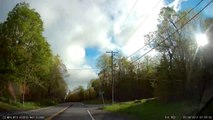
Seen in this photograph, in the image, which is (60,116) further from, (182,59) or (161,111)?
(182,59)

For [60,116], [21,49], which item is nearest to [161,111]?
[60,116]

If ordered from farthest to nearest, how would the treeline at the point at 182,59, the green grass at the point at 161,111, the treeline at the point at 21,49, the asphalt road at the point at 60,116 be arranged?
the treeline at the point at 21,49, the treeline at the point at 182,59, the green grass at the point at 161,111, the asphalt road at the point at 60,116

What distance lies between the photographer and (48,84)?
89750 mm

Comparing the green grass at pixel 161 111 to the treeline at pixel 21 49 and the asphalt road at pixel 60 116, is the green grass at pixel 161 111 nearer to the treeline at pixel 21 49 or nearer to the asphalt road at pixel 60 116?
the asphalt road at pixel 60 116

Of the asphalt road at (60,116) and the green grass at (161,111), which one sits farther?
the green grass at (161,111)

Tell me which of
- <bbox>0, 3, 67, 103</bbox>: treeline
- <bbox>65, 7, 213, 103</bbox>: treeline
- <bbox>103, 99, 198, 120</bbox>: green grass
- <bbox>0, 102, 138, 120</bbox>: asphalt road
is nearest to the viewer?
<bbox>0, 102, 138, 120</bbox>: asphalt road

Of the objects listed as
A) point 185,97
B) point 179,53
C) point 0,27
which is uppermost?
point 0,27

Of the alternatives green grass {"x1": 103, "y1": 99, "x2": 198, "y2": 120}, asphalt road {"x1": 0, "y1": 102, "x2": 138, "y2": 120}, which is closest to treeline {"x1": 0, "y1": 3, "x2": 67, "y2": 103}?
asphalt road {"x1": 0, "y1": 102, "x2": 138, "y2": 120}

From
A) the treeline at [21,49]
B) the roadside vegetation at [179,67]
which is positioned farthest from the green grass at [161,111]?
the treeline at [21,49]

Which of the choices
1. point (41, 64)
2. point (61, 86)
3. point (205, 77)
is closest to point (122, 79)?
point (61, 86)

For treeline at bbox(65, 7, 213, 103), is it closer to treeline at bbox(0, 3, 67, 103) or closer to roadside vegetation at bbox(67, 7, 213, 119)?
roadside vegetation at bbox(67, 7, 213, 119)

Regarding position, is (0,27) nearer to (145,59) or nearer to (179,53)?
(179,53)

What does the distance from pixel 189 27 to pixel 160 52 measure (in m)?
9.09

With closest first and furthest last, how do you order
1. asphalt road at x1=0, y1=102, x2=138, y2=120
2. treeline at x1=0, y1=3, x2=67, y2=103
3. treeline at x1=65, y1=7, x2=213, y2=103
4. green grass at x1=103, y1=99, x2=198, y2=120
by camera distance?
asphalt road at x1=0, y1=102, x2=138, y2=120 → green grass at x1=103, y1=99, x2=198, y2=120 → treeline at x1=65, y1=7, x2=213, y2=103 → treeline at x1=0, y1=3, x2=67, y2=103
